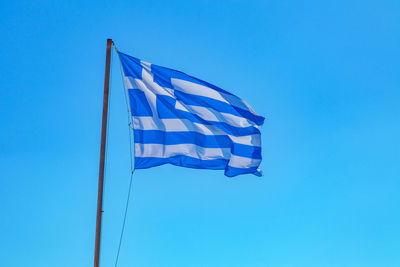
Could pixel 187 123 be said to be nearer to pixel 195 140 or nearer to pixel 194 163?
pixel 195 140

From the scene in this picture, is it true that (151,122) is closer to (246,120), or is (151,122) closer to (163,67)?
(163,67)

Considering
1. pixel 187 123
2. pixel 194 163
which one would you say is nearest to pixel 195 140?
pixel 187 123

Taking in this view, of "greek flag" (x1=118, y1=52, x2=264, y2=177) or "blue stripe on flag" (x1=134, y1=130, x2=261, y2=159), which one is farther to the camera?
"greek flag" (x1=118, y1=52, x2=264, y2=177)

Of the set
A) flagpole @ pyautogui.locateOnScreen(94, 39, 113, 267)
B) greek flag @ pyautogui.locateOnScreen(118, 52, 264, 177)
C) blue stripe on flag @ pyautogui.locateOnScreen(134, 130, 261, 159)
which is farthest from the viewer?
greek flag @ pyautogui.locateOnScreen(118, 52, 264, 177)

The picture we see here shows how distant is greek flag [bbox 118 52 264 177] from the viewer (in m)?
15.0

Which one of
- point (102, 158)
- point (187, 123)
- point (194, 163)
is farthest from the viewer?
point (187, 123)

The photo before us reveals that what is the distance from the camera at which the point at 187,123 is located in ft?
52.6

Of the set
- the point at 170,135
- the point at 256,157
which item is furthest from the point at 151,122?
the point at 256,157

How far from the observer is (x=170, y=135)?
1539 centimetres

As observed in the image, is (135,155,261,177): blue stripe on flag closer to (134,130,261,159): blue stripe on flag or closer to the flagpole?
(134,130,261,159): blue stripe on flag

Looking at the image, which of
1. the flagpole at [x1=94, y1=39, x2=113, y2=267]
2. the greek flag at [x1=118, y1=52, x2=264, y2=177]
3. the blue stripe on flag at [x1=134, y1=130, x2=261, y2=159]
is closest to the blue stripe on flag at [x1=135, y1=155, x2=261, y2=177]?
the greek flag at [x1=118, y1=52, x2=264, y2=177]

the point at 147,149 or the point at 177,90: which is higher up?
the point at 177,90

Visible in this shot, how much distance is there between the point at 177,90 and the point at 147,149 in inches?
115

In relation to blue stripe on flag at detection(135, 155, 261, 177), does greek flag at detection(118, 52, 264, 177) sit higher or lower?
higher
